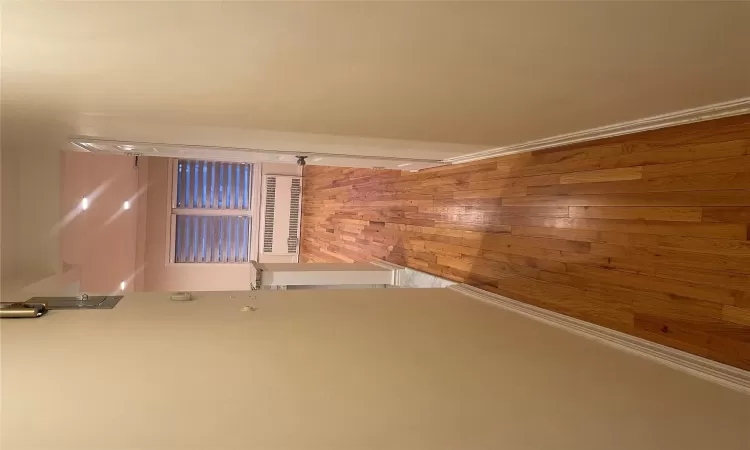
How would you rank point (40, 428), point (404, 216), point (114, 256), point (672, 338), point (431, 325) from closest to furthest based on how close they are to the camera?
point (40, 428) → point (672, 338) → point (431, 325) → point (404, 216) → point (114, 256)

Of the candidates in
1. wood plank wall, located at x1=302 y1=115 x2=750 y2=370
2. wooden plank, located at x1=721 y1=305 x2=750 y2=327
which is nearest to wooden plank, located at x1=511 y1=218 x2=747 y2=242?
wood plank wall, located at x1=302 y1=115 x2=750 y2=370

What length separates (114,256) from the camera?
5496 mm

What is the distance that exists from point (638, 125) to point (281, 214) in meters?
5.96

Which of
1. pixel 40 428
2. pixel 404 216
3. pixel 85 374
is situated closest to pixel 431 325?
pixel 85 374

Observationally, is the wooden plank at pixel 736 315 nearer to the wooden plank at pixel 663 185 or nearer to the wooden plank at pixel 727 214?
the wooden plank at pixel 727 214

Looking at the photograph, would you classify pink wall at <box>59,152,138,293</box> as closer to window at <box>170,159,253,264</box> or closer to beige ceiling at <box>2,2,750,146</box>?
window at <box>170,159,253,264</box>

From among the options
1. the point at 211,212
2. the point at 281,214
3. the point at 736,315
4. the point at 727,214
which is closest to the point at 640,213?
the point at 727,214

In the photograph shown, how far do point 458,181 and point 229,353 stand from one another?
2695 mm

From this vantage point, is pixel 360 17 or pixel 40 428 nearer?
pixel 360 17

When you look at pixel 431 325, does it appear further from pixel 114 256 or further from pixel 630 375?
pixel 114 256

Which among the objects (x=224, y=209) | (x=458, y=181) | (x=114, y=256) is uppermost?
(x=458, y=181)

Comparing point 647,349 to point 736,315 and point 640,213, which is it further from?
point 640,213

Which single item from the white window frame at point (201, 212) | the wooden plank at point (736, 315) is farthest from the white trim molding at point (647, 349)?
the white window frame at point (201, 212)

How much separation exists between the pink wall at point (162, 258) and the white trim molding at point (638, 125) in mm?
5070
